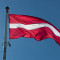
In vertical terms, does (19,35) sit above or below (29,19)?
below

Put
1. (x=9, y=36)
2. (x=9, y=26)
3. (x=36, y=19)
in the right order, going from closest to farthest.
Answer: (x=9, y=36) < (x=9, y=26) < (x=36, y=19)

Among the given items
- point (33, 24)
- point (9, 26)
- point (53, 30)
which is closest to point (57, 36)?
point (53, 30)

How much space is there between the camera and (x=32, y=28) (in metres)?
19.9

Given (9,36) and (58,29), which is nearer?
(9,36)

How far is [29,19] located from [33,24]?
2.01ft

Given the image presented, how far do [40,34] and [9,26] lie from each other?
2462 mm

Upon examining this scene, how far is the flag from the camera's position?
62.5 ft

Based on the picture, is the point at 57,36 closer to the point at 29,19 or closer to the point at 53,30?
the point at 53,30

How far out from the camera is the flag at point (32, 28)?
19.1 metres

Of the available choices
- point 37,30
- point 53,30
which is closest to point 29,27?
point 37,30

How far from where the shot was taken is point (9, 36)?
17.8 meters

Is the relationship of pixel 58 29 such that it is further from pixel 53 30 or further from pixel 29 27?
pixel 29 27

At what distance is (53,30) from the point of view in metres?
20.0

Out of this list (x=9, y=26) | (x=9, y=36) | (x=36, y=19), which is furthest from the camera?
(x=36, y=19)
